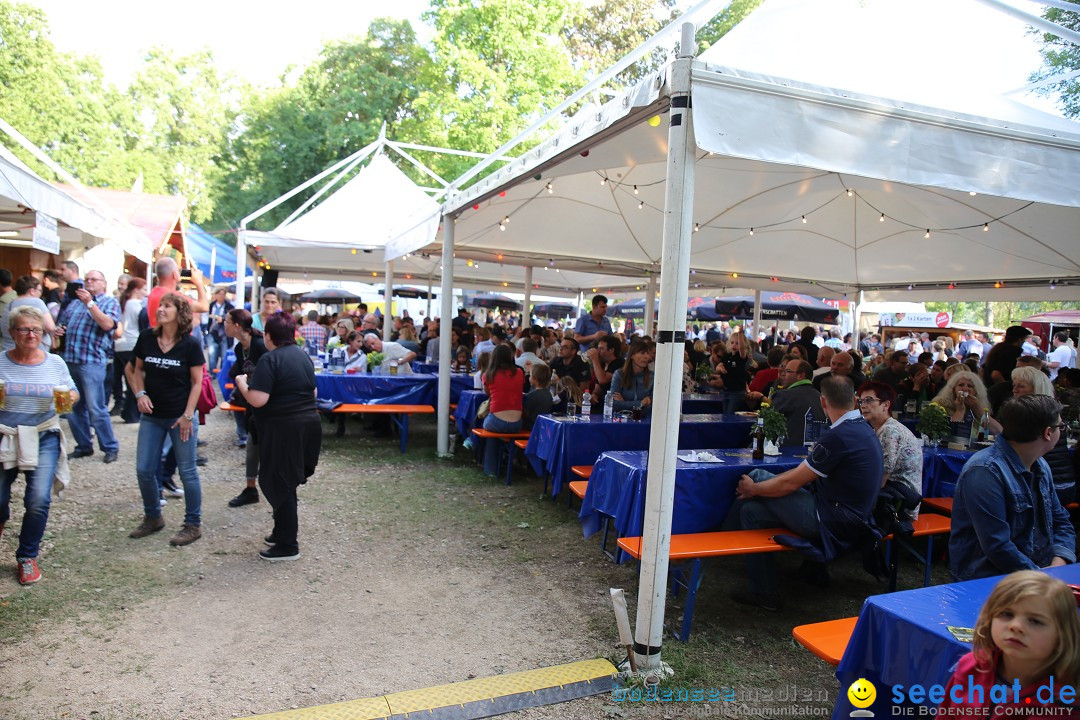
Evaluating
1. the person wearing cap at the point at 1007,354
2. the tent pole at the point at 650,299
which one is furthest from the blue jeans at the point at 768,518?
the tent pole at the point at 650,299

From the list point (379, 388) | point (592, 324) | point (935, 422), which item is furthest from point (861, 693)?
point (592, 324)

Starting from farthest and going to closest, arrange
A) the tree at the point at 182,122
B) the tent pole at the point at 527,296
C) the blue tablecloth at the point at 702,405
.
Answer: the tree at the point at 182,122, the tent pole at the point at 527,296, the blue tablecloth at the point at 702,405

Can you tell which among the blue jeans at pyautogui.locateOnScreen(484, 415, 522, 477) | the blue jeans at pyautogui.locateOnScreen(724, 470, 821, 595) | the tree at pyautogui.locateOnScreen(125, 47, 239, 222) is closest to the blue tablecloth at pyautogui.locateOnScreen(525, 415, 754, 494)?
the blue jeans at pyautogui.locateOnScreen(484, 415, 522, 477)

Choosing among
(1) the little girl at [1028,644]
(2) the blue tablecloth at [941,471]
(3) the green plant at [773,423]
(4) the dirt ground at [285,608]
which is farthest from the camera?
(2) the blue tablecloth at [941,471]

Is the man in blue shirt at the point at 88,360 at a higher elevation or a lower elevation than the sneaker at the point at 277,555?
higher

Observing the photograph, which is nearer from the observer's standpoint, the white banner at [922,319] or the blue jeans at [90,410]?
the blue jeans at [90,410]

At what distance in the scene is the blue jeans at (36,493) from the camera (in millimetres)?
3676

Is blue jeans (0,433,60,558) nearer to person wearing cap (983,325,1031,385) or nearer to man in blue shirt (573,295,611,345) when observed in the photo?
man in blue shirt (573,295,611,345)

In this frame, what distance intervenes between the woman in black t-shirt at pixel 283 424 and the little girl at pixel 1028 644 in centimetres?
366

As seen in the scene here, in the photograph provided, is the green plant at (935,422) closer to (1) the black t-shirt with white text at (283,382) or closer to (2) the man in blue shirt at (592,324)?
(1) the black t-shirt with white text at (283,382)

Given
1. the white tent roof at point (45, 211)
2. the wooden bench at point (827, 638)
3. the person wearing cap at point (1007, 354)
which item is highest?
the white tent roof at point (45, 211)

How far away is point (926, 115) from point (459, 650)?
3.47m

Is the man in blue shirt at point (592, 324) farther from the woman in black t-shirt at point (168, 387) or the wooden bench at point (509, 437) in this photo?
the woman in black t-shirt at point (168, 387)

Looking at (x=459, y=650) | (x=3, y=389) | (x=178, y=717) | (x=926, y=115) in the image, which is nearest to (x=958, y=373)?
(x=926, y=115)
